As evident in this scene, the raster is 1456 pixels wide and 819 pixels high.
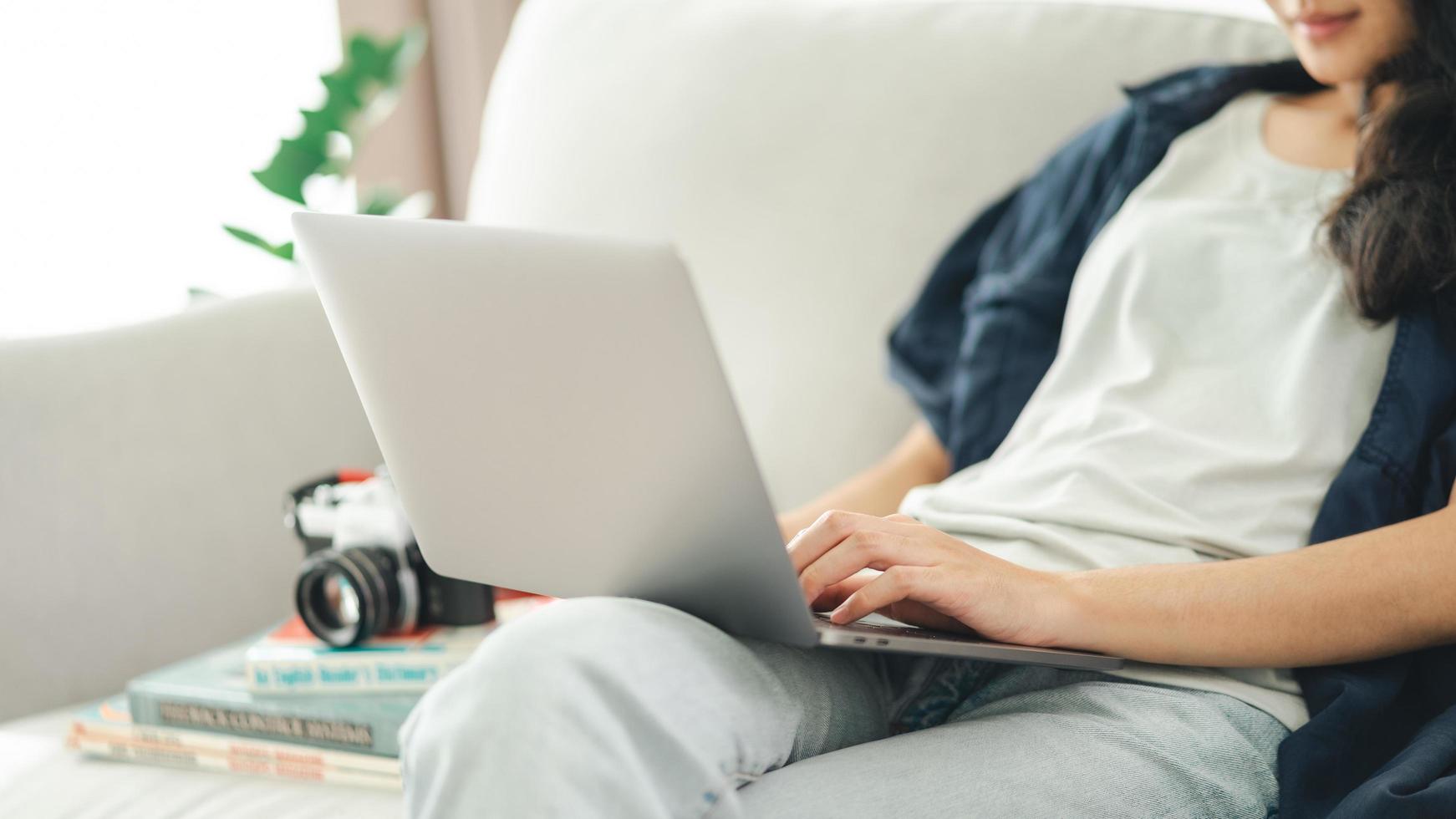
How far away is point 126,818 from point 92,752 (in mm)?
133

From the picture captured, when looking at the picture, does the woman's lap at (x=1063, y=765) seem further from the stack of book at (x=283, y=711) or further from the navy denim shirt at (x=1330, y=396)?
the stack of book at (x=283, y=711)

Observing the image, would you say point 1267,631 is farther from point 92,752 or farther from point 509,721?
point 92,752

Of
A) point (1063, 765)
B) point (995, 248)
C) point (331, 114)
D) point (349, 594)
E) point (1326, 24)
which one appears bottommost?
point (1063, 765)

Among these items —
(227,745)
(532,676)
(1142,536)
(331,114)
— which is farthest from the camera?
(331,114)

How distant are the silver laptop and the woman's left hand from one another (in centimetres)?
2

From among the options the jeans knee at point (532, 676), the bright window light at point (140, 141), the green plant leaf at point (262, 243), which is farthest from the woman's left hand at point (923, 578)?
the bright window light at point (140, 141)

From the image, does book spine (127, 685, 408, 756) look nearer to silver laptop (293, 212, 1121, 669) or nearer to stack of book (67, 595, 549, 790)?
stack of book (67, 595, 549, 790)

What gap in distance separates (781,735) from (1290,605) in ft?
1.02

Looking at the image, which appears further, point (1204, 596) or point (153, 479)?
point (153, 479)

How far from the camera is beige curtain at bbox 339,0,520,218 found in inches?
88.6

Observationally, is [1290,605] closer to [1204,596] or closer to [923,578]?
[1204,596]

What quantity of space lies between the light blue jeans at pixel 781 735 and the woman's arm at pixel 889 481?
11.5 inches

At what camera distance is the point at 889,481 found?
114cm

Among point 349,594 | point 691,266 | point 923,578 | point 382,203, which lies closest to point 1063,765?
point 923,578
